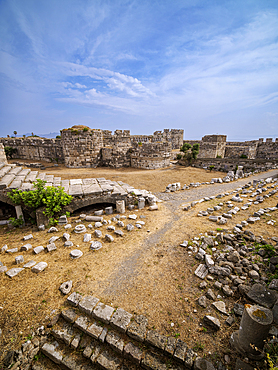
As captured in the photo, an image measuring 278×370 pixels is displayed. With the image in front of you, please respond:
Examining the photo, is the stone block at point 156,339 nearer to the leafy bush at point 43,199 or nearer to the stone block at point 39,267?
the stone block at point 39,267

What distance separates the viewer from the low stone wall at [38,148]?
20328mm

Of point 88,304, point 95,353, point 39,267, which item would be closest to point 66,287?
point 88,304

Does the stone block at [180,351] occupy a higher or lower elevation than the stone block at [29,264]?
lower

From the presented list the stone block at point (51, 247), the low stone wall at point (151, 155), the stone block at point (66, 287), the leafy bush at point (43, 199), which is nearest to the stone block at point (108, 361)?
the stone block at point (66, 287)

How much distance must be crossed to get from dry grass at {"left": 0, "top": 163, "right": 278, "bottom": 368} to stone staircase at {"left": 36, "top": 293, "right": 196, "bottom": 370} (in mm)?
225

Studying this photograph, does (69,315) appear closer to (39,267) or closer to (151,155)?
(39,267)

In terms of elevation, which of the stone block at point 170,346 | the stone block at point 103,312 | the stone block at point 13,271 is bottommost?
the stone block at point 170,346

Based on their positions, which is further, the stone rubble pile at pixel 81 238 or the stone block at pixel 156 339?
the stone rubble pile at pixel 81 238

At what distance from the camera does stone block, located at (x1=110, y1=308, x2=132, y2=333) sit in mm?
2906

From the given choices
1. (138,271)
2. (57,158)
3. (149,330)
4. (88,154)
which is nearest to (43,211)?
(138,271)

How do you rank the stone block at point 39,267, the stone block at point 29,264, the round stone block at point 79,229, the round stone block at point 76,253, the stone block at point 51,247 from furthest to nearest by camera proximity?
the round stone block at point 79,229
the stone block at point 51,247
the round stone block at point 76,253
the stone block at point 29,264
the stone block at point 39,267

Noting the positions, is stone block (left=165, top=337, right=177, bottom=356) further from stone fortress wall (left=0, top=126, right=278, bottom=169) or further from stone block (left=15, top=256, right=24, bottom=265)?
stone fortress wall (left=0, top=126, right=278, bottom=169)

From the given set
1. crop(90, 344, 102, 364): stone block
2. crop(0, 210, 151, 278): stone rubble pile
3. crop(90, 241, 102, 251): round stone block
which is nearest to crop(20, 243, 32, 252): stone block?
crop(0, 210, 151, 278): stone rubble pile

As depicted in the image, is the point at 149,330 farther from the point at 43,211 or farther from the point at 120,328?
the point at 43,211
